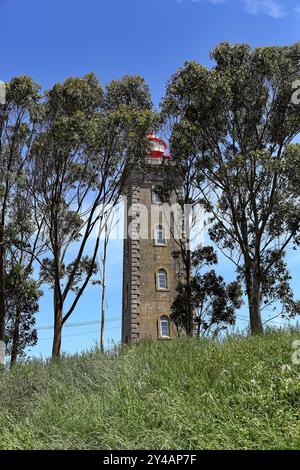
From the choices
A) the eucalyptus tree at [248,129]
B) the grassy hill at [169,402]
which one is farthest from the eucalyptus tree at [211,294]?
the grassy hill at [169,402]

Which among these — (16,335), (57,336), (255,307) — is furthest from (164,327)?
(57,336)

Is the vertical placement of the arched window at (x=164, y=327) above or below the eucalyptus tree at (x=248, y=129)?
below

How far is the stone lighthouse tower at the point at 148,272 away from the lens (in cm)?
4200

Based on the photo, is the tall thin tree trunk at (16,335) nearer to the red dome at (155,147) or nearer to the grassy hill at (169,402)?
the red dome at (155,147)

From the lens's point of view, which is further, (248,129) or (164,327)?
(164,327)

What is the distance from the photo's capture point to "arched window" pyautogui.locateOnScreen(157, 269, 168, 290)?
144ft

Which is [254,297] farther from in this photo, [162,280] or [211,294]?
[162,280]

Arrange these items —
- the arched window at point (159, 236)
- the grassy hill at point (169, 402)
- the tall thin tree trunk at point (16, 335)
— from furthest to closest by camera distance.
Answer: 1. the arched window at point (159, 236)
2. the tall thin tree trunk at point (16, 335)
3. the grassy hill at point (169, 402)

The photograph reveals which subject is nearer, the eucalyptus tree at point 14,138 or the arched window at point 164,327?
the eucalyptus tree at point 14,138

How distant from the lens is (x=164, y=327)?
42781 mm

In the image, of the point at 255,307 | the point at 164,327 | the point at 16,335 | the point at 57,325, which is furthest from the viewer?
the point at 164,327

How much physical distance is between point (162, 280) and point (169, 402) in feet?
119
